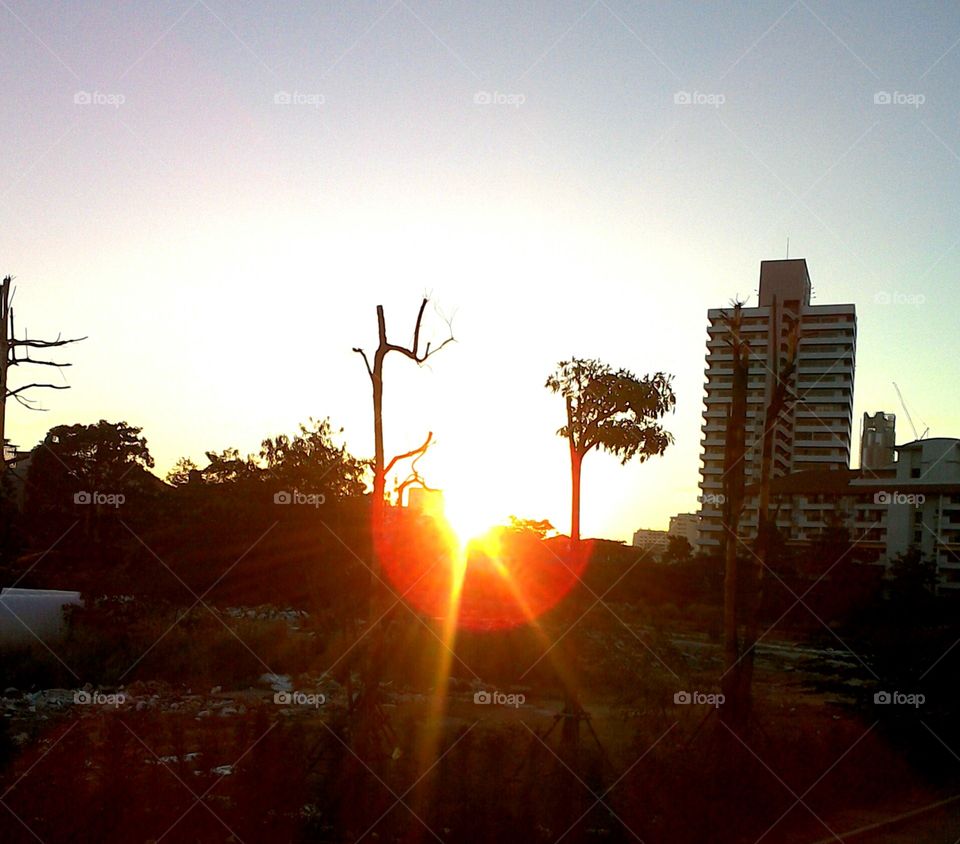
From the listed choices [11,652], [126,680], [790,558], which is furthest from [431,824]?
[790,558]

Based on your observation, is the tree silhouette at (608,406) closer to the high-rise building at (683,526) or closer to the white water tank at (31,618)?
the white water tank at (31,618)

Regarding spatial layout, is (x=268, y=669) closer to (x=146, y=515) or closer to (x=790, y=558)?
(x=146, y=515)

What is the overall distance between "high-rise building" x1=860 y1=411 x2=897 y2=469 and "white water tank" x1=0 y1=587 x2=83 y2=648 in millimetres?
56499

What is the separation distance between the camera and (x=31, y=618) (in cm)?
1912

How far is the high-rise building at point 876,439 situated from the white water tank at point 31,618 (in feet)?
185

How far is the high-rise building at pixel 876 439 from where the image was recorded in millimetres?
65750

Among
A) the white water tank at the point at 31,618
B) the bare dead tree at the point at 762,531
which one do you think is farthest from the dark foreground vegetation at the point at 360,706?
the bare dead tree at the point at 762,531

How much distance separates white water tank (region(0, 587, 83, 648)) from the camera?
18.8 metres

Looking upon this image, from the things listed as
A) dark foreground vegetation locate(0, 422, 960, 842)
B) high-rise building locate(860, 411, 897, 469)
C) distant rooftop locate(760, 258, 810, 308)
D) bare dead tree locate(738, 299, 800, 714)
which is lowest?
dark foreground vegetation locate(0, 422, 960, 842)

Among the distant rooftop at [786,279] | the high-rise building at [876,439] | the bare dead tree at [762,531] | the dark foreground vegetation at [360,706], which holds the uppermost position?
the distant rooftop at [786,279]

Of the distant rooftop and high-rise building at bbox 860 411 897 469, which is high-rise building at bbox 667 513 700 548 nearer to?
high-rise building at bbox 860 411 897 469

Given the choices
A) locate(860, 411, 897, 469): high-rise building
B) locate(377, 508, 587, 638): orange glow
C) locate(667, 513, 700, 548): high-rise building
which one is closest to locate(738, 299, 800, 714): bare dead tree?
locate(377, 508, 587, 638): orange glow

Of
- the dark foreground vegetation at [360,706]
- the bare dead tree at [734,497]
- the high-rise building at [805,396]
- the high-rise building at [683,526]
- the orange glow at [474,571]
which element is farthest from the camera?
the high-rise building at [683,526]

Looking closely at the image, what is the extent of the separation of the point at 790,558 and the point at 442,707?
23.9 m
